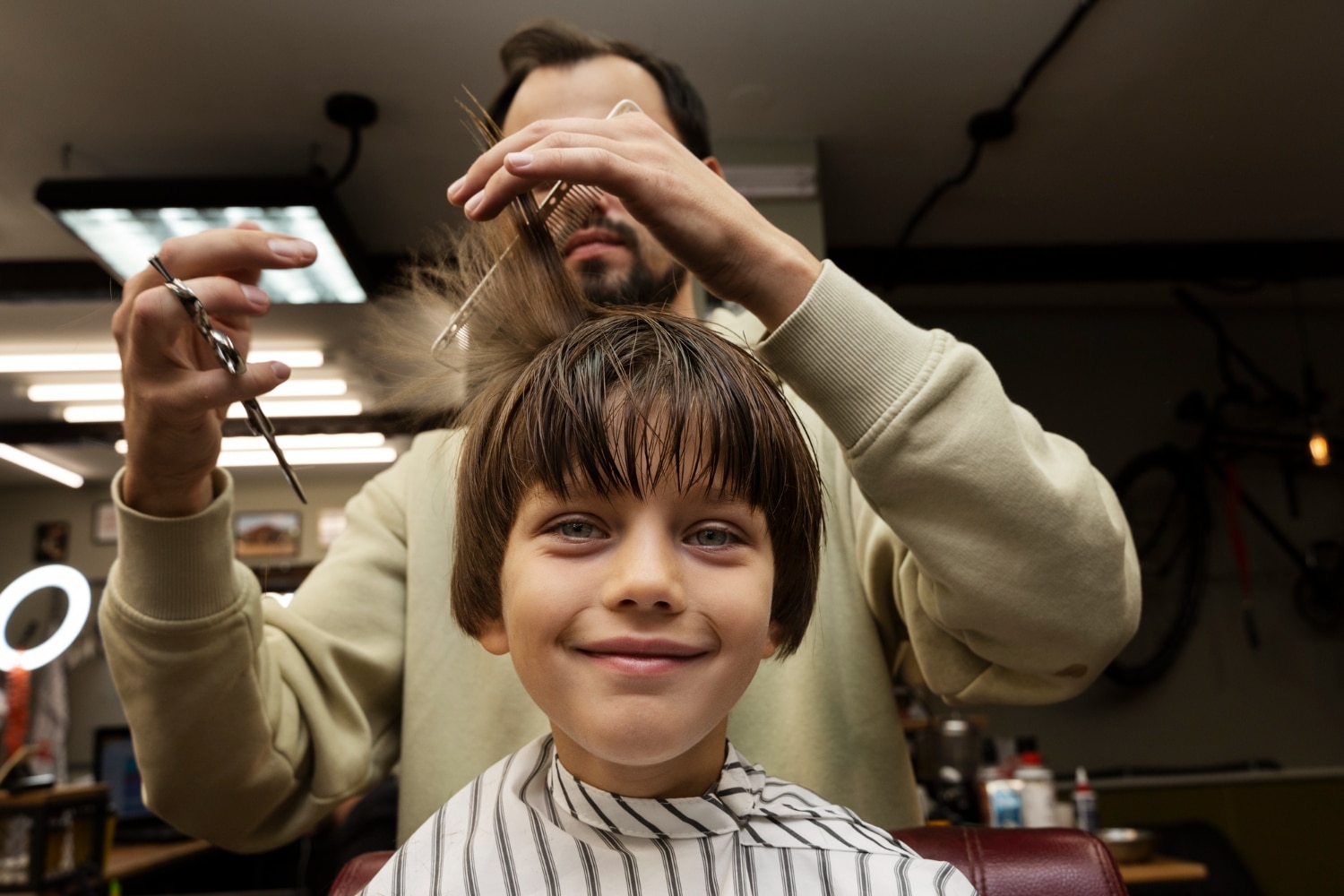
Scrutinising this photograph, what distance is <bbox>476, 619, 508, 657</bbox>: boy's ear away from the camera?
2.67ft

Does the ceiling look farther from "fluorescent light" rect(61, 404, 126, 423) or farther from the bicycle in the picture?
the bicycle

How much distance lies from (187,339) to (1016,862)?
0.90m

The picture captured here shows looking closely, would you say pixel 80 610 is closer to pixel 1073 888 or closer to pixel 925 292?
pixel 1073 888

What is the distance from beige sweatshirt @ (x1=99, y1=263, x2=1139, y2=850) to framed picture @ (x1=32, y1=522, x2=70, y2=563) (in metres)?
0.18

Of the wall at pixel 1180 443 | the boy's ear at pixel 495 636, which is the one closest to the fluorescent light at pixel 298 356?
the boy's ear at pixel 495 636

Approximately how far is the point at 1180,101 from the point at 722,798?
3.76ft

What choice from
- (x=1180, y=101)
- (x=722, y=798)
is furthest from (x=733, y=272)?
(x=1180, y=101)

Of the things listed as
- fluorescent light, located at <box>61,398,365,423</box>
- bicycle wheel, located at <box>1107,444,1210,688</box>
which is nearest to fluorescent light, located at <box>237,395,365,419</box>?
fluorescent light, located at <box>61,398,365,423</box>

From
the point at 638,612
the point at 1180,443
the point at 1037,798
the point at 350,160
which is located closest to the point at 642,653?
the point at 638,612

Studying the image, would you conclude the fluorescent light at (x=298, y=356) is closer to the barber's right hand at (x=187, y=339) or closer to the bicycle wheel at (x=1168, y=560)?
the barber's right hand at (x=187, y=339)

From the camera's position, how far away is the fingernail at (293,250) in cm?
82

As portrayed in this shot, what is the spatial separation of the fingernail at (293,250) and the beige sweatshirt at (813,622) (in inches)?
10.2

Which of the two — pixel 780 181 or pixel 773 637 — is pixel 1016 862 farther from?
pixel 780 181

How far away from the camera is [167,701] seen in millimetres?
964
